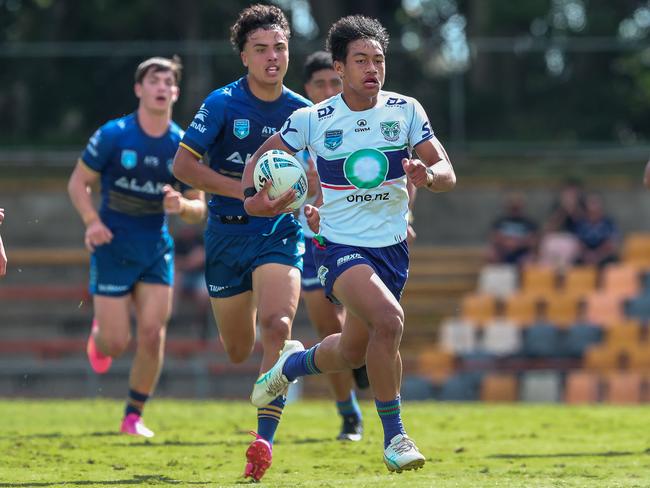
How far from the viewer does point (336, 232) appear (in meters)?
7.32

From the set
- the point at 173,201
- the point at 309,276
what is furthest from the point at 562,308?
the point at 173,201

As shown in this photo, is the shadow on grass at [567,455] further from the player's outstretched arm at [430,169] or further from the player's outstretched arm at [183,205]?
the player's outstretched arm at [183,205]

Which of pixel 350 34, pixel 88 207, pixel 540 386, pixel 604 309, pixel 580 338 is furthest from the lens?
pixel 604 309

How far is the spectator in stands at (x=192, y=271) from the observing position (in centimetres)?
1908

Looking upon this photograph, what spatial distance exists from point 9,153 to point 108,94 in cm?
182

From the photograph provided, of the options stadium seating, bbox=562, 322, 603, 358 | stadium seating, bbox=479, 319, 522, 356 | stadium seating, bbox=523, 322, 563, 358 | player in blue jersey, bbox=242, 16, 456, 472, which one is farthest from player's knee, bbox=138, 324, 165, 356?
stadium seating, bbox=562, 322, 603, 358

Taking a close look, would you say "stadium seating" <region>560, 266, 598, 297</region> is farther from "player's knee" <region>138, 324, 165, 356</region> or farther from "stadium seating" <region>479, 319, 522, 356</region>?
"player's knee" <region>138, 324, 165, 356</region>

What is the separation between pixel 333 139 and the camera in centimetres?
734

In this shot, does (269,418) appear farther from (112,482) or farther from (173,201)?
(173,201)

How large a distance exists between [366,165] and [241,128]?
139 centimetres

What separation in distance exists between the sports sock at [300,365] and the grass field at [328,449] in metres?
0.60

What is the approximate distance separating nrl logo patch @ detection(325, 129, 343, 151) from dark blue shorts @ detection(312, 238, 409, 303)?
538 millimetres

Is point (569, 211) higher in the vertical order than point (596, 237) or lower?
higher

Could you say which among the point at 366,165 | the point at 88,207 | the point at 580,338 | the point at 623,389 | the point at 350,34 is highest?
the point at 350,34
